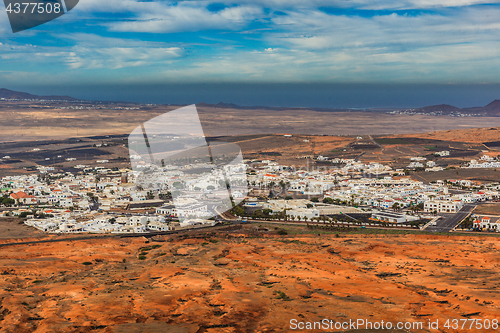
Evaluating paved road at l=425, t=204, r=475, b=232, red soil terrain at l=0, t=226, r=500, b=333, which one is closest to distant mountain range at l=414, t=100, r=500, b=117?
paved road at l=425, t=204, r=475, b=232

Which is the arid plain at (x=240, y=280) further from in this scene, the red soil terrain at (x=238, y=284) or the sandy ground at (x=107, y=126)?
the sandy ground at (x=107, y=126)

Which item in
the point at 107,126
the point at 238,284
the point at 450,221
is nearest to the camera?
the point at 238,284

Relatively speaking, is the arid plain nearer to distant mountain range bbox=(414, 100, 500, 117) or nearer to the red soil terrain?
the red soil terrain

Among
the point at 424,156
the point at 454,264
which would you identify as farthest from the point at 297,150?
the point at 454,264

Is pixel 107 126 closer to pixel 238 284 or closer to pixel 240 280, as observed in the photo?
pixel 240 280

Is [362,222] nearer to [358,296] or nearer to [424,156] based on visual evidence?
[358,296]

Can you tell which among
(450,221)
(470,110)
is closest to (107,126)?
(450,221)

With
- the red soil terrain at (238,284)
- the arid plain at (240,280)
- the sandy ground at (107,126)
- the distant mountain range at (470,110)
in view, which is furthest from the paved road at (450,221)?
the distant mountain range at (470,110)

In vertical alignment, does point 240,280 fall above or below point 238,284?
below
